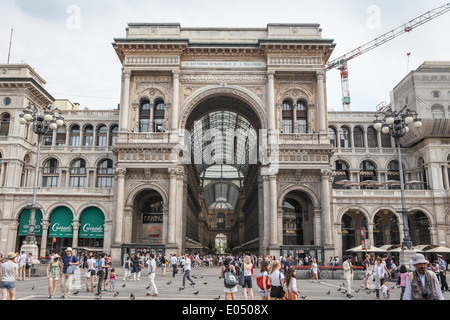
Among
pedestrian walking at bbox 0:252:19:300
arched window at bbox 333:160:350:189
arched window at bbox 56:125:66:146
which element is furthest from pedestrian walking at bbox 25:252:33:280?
arched window at bbox 333:160:350:189

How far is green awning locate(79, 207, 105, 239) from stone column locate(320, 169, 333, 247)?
929 inches

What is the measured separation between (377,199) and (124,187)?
26.9 meters

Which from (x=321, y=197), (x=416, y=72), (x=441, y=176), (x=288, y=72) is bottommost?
(x=321, y=197)

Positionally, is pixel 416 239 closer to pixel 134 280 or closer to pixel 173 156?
pixel 173 156

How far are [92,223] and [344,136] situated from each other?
33.6 m

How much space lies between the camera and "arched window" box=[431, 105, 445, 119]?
51406 mm

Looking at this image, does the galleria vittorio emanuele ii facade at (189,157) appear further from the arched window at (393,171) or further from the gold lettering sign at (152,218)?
the arched window at (393,171)

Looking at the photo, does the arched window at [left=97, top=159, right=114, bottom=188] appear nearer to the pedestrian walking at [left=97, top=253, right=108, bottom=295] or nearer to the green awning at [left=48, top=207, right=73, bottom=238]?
the green awning at [left=48, top=207, right=73, bottom=238]

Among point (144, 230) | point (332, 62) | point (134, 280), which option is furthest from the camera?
point (332, 62)

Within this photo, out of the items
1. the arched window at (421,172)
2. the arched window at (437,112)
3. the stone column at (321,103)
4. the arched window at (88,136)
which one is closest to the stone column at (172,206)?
the stone column at (321,103)

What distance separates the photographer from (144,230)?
43.0 meters

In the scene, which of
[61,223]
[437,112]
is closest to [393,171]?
[437,112]

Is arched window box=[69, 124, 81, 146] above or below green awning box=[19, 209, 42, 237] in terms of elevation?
above

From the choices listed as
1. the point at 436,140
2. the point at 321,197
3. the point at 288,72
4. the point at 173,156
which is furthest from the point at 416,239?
the point at 173,156
